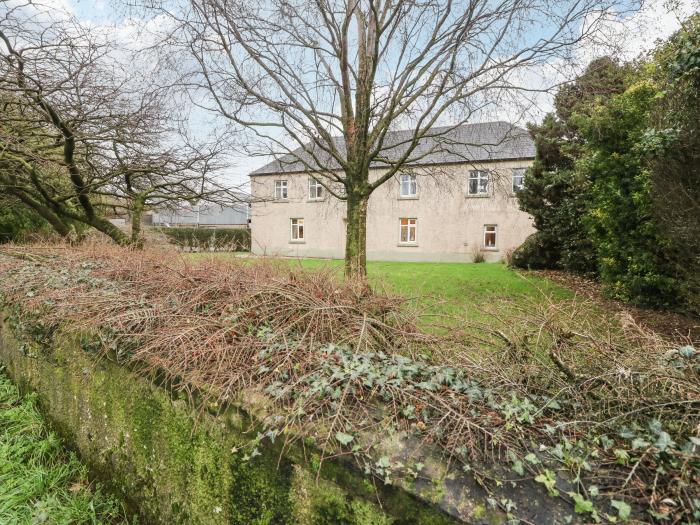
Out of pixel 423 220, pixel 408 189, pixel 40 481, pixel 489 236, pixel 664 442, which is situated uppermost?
pixel 408 189

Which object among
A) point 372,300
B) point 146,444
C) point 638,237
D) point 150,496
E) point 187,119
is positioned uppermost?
point 187,119

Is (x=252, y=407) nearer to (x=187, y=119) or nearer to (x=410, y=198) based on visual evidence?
(x=187, y=119)

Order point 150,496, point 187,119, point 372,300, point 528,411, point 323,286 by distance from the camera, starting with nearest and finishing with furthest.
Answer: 1. point 528,411
2. point 150,496
3. point 372,300
4. point 323,286
5. point 187,119

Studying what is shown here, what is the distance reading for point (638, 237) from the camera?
27.5ft

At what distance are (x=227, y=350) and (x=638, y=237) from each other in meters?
9.11

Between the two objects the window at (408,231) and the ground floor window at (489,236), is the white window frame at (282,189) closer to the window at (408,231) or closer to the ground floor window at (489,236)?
the window at (408,231)

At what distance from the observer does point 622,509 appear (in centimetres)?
128

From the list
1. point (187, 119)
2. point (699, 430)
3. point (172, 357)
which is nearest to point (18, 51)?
point (187, 119)

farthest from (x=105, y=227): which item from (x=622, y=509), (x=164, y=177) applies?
(x=622, y=509)

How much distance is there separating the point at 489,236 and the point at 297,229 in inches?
490

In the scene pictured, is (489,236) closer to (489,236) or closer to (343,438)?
(489,236)

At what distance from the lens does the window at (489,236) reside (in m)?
23.2

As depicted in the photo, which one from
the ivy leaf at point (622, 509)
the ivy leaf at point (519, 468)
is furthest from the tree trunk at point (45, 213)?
the ivy leaf at point (622, 509)

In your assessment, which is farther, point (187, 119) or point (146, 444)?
point (187, 119)
